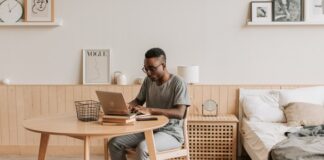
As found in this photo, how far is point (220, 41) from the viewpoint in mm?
4535

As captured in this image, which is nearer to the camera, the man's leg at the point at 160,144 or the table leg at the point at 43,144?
the man's leg at the point at 160,144

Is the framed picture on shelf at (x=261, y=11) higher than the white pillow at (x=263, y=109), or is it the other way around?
the framed picture on shelf at (x=261, y=11)

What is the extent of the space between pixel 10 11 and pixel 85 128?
8.22 feet

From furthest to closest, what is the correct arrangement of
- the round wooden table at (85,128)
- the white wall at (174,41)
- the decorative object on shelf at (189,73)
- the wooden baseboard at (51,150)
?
1. the wooden baseboard at (51,150)
2. the white wall at (174,41)
3. the decorative object on shelf at (189,73)
4. the round wooden table at (85,128)

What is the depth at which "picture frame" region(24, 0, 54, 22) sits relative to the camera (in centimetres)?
458

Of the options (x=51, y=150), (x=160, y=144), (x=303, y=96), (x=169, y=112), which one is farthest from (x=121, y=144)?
(x=303, y=96)

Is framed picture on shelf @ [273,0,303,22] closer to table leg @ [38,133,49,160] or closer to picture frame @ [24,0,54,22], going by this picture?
picture frame @ [24,0,54,22]

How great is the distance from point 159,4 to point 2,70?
1816mm

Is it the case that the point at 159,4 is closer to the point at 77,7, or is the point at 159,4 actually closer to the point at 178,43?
the point at 178,43

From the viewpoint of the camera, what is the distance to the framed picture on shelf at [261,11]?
4434 millimetres

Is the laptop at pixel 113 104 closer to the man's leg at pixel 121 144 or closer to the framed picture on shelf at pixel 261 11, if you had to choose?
the man's leg at pixel 121 144

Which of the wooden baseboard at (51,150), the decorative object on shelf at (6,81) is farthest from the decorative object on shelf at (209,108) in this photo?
the decorative object on shelf at (6,81)

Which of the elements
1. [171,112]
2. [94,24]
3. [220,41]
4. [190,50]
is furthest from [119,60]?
[171,112]

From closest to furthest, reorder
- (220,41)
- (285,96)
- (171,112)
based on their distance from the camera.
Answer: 1. (171,112)
2. (285,96)
3. (220,41)
